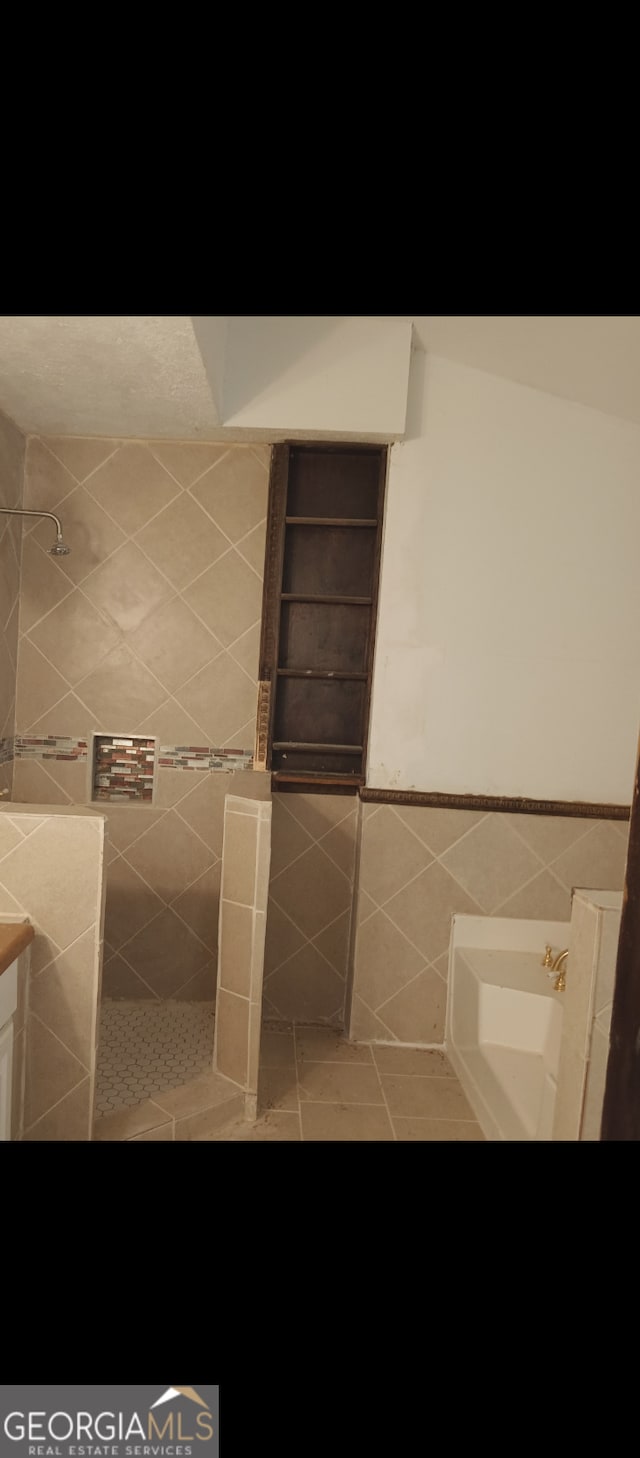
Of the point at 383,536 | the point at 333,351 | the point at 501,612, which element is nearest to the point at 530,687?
the point at 501,612

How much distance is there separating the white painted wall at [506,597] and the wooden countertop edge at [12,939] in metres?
1.42

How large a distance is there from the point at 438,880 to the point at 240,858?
0.90 m

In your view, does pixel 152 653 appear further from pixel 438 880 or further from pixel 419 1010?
pixel 419 1010

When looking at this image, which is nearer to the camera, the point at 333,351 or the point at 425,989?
the point at 333,351

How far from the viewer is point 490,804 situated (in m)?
3.00

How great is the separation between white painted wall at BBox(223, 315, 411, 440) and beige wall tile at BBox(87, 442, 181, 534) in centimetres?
Result: 42

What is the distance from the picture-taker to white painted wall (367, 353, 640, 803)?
291 centimetres

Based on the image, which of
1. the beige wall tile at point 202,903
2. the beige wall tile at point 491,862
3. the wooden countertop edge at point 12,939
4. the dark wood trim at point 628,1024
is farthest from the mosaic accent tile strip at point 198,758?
the dark wood trim at point 628,1024

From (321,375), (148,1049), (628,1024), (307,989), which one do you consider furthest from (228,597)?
(628,1024)

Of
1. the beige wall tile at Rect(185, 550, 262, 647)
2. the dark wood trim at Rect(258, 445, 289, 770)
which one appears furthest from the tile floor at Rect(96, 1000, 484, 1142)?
the beige wall tile at Rect(185, 550, 262, 647)

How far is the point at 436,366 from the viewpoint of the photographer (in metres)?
2.89

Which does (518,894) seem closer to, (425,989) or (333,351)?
(425,989)

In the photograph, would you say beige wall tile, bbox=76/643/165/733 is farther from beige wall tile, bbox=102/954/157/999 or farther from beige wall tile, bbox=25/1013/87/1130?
beige wall tile, bbox=25/1013/87/1130
